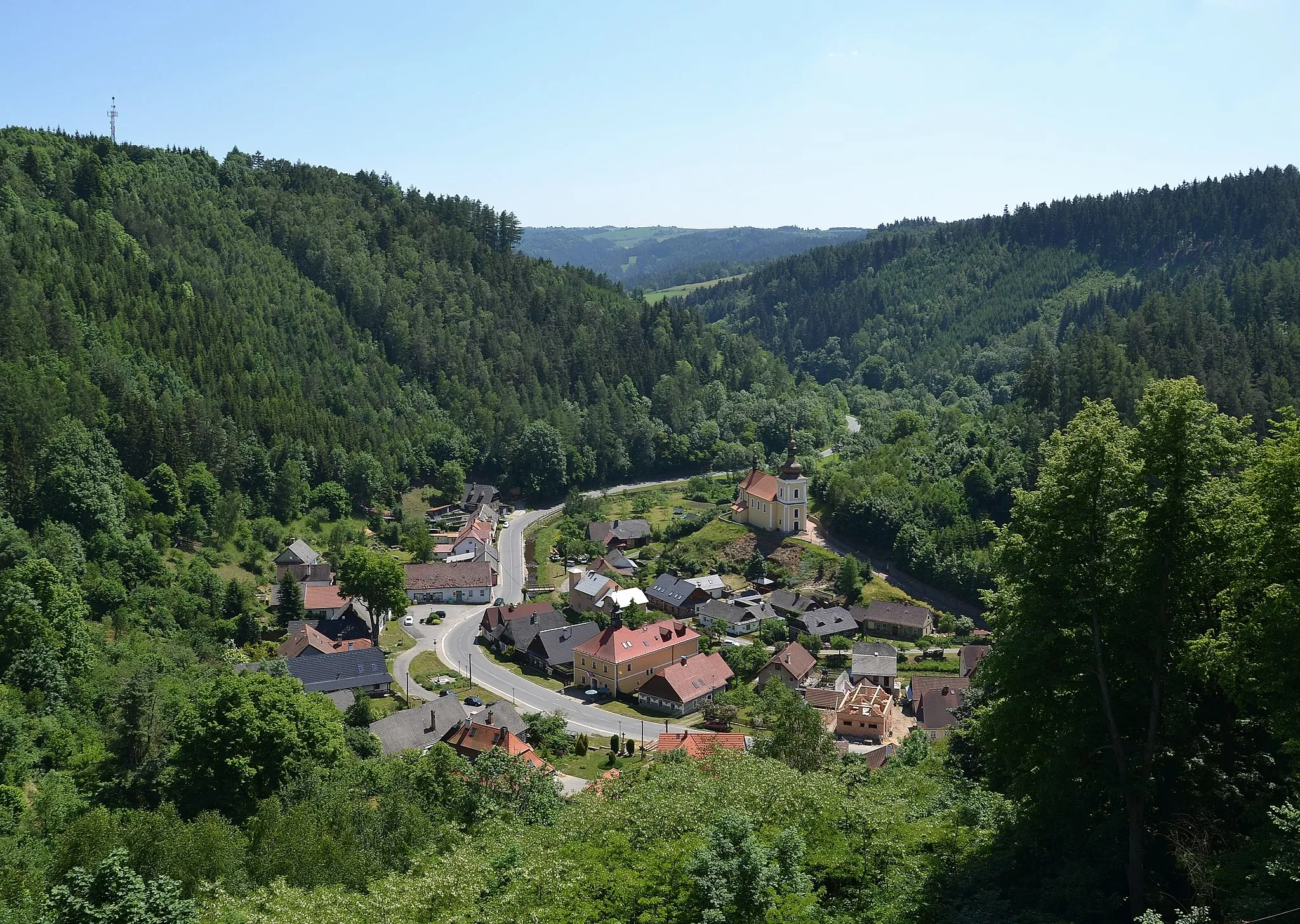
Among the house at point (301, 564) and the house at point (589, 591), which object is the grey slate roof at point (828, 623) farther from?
the house at point (301, 564)

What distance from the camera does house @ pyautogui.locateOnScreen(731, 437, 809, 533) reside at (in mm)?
78812

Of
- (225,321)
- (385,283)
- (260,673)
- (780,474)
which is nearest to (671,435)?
(780,474)

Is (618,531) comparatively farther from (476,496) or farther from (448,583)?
(448,583)

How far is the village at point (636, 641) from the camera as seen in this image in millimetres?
46438

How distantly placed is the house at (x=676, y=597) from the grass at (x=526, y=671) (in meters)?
13.3

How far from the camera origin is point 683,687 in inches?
2050

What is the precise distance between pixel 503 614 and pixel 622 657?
1124cm

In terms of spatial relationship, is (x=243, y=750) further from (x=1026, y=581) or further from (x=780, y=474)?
(x=780, y=474)

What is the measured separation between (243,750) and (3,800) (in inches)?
257

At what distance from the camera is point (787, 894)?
16.4 m

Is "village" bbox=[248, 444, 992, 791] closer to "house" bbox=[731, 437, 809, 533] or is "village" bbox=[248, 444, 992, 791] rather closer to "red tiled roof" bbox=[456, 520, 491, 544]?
"house" bbox=[731, 437, 809, 533]

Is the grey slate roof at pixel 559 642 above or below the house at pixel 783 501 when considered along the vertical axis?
below

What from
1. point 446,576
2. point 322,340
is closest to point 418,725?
point 446,576

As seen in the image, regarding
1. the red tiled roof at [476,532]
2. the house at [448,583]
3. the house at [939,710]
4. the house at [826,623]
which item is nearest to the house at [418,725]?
the house at [939,710]
